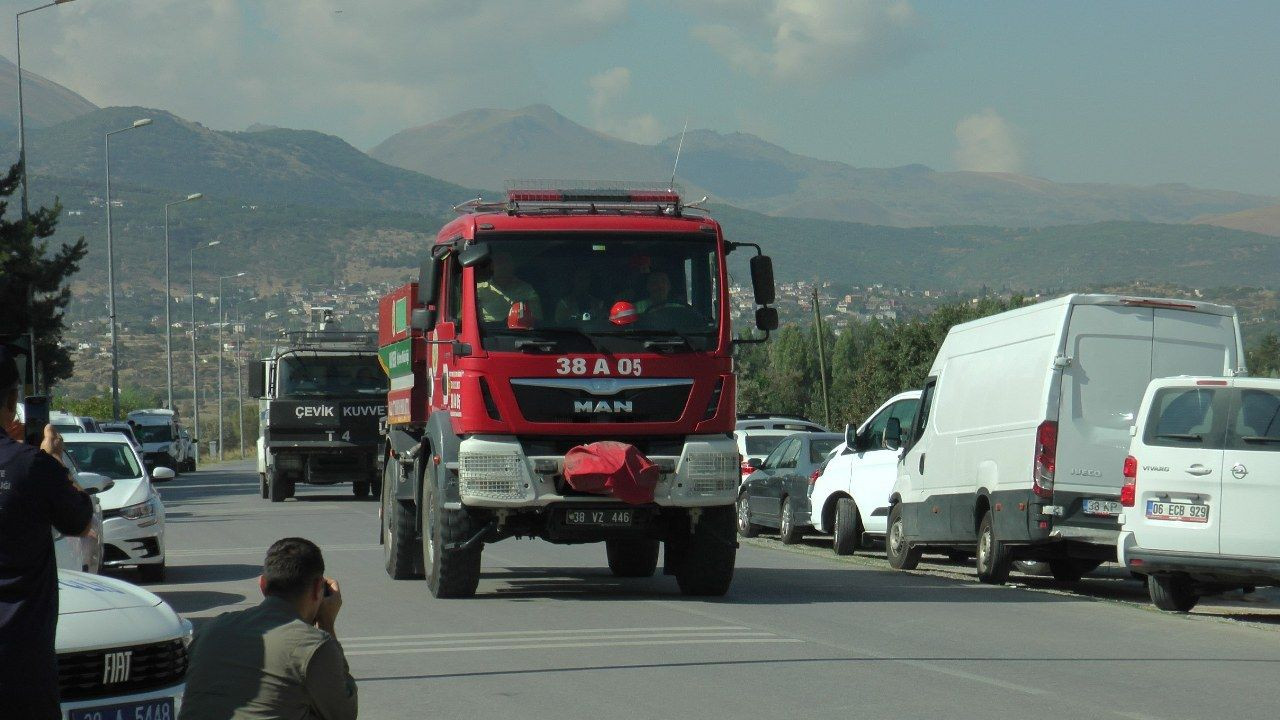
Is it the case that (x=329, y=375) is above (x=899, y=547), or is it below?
above

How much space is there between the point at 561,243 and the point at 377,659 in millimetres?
4487

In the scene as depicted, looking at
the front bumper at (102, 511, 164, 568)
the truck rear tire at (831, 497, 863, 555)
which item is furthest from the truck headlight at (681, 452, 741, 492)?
the truck rear tire at (831, 497, 863, 555)

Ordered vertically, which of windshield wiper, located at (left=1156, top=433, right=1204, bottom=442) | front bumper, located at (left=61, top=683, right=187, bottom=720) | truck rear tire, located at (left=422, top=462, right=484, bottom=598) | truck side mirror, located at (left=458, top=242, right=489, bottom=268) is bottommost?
truck rear tire, located at (left=422, top=462, right=484, bottom=598)

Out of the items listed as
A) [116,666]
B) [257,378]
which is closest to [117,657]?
[116,666]

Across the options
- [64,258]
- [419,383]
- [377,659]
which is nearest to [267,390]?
[64,258]

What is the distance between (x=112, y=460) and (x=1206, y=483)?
11.9m

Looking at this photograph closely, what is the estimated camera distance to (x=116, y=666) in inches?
267

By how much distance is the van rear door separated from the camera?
1577cm

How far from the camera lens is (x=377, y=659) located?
11.3m

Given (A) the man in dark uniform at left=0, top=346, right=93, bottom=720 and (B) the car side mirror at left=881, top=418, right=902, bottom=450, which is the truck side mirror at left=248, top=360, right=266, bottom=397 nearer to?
(B) the car side mirror at left=881, top=418, right=902, bottom=450

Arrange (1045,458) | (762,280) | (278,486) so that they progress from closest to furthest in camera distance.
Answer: (762,280), (1045,458), (278,486)

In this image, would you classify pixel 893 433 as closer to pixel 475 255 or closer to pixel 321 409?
pixel 475 255

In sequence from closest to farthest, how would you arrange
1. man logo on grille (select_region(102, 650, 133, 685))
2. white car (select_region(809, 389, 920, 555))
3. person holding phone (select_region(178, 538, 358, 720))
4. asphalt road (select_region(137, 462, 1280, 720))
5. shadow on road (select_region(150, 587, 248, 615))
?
person holding phone (select_region(178, 538, 358, 720)) < man logo on grille (select_region(102, 650, 133, 685)) < asphalt road (select_region(137, 462, 1280, 720)) < shadow on road (select_region(150, 587, 248, 615)) < white car (select_region(809, 389, 920, 555))

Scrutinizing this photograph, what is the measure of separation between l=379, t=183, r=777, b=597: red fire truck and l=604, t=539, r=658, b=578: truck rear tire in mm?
2609
